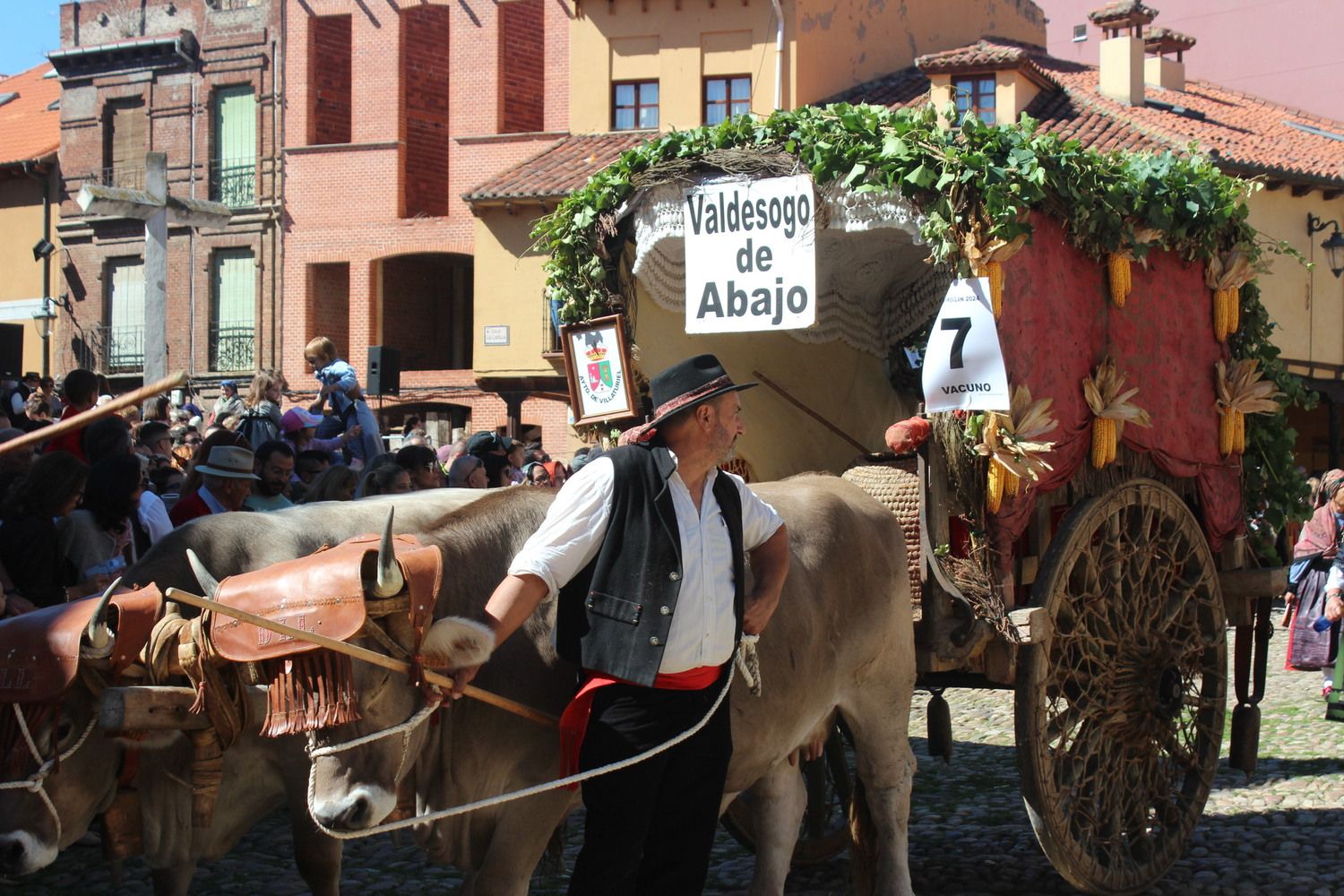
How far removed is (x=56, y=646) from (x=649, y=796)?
5.36ft

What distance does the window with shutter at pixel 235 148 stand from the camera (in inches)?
1236

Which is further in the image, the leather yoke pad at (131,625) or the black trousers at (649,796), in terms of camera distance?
the black trousers at (649,796)

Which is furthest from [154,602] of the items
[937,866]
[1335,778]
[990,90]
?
[990,90]

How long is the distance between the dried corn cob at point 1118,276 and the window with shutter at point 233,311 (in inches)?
1048

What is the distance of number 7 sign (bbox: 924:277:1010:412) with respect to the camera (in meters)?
5.83

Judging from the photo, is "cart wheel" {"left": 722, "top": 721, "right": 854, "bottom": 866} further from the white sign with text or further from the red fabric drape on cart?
the white sign with text

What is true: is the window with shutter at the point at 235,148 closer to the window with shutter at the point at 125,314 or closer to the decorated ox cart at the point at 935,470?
the window with shutter at the point at 125,314

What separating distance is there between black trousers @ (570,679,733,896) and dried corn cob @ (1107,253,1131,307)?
3122mm

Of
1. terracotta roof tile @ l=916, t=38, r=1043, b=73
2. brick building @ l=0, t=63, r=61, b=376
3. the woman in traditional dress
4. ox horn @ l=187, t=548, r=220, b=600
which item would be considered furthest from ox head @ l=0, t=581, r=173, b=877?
brick building @ l=0, t=63, r=61, b=376

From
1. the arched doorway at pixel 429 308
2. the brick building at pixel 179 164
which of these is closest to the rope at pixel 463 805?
the arched doorway at pixel 429 308

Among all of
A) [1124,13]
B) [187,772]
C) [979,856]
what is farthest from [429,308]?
[187,772]

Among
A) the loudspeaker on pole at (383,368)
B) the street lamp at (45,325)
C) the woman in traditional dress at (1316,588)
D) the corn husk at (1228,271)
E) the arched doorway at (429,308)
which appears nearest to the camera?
the corn husk at (1228,271)

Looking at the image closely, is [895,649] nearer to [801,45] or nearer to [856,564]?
[856,564]

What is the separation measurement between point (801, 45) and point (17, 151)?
61.1ft
